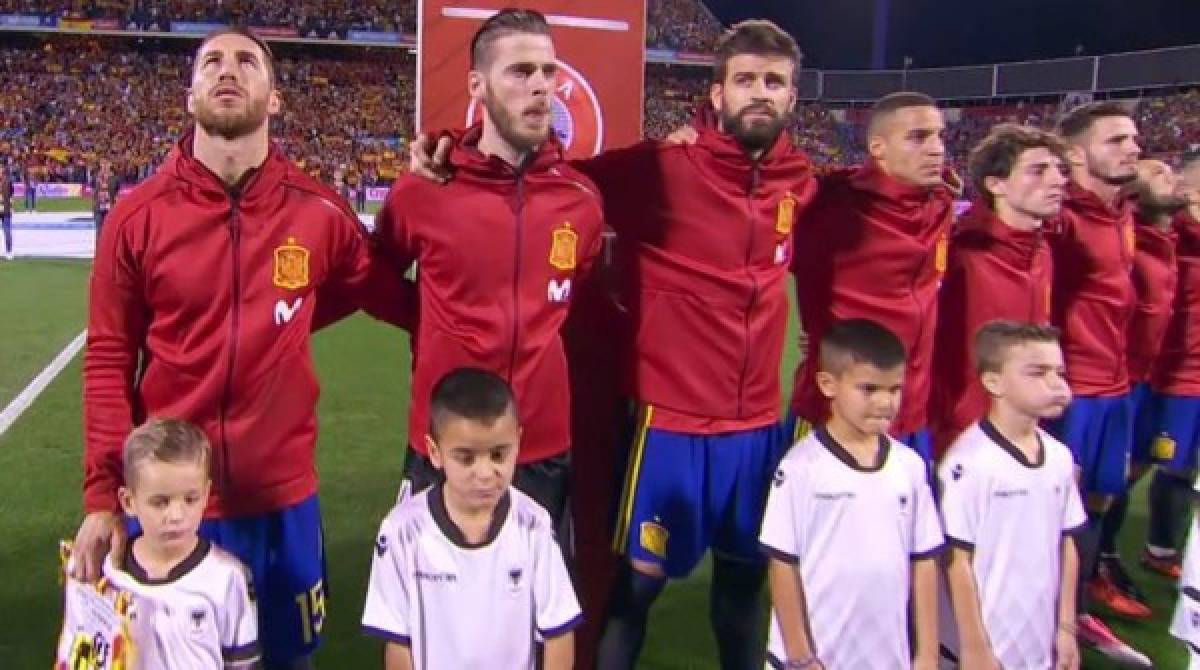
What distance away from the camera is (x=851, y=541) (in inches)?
118

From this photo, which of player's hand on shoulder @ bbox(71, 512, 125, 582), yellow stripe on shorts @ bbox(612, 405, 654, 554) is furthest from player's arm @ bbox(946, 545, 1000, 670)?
player's hand on shoulder @ bbox(71, 512, 125, 582)

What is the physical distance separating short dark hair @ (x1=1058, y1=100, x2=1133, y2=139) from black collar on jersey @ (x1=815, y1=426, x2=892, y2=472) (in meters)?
2.06

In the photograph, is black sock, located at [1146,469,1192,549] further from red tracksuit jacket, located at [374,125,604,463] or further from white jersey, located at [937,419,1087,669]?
red tracksuit jacket, located at [374,125,604,463]

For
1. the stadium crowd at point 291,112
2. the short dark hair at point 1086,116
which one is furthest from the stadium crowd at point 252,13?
the short dark hair at point 1086,116

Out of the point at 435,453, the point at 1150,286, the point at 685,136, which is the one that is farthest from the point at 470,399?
the point at 1150,286

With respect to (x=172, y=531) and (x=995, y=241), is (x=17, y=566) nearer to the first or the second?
(x=172, y=531)

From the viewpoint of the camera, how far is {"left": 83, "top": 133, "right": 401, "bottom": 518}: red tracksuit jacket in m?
2.87

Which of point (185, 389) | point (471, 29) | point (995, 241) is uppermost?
point (471, 29)

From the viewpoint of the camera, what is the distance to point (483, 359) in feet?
10.3

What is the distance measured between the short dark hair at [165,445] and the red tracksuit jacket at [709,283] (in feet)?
4.43

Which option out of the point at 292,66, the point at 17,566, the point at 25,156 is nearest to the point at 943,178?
the point at 17,566

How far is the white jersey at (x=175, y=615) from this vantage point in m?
2.68

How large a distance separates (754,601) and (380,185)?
29.0 meters

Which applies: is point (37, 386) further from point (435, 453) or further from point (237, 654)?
point (435, 453)
